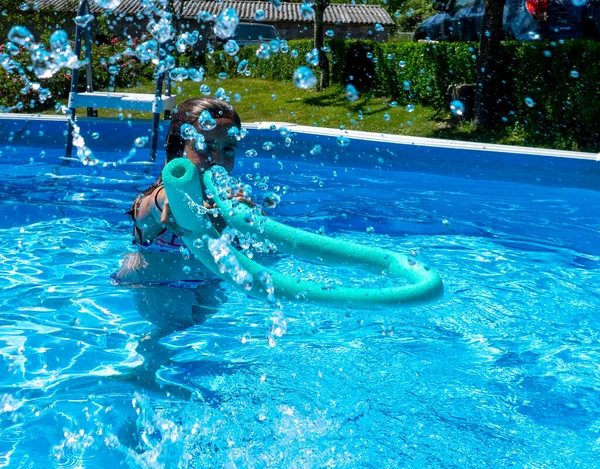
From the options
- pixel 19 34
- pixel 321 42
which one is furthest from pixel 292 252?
pixel 321 42

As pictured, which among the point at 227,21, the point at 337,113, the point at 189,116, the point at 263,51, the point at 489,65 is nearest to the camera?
the point at 189,116

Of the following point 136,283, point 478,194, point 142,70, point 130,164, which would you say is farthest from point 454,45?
point 136,283

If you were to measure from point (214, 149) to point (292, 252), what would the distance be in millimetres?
535

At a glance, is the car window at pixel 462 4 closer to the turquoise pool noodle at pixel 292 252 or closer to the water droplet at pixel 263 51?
the water droplet at pixel 263 51

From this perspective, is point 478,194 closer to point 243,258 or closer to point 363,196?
point 363,196

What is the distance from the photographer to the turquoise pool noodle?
2.42 meters

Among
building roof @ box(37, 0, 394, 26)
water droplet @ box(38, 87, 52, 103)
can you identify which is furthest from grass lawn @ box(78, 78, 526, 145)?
building roof @ box(37, 0, 394, 26)

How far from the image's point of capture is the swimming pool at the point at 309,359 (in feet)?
8.43

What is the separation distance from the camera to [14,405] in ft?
9.23

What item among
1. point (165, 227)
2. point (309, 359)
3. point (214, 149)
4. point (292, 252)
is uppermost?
point (214, 149)

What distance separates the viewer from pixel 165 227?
9.33 feet

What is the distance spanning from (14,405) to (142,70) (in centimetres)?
1757

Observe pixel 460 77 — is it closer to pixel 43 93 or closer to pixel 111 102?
pixel 111 102

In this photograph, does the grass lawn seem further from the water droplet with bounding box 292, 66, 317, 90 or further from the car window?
the water droplet with bounding box 292, 66, 317, 90
